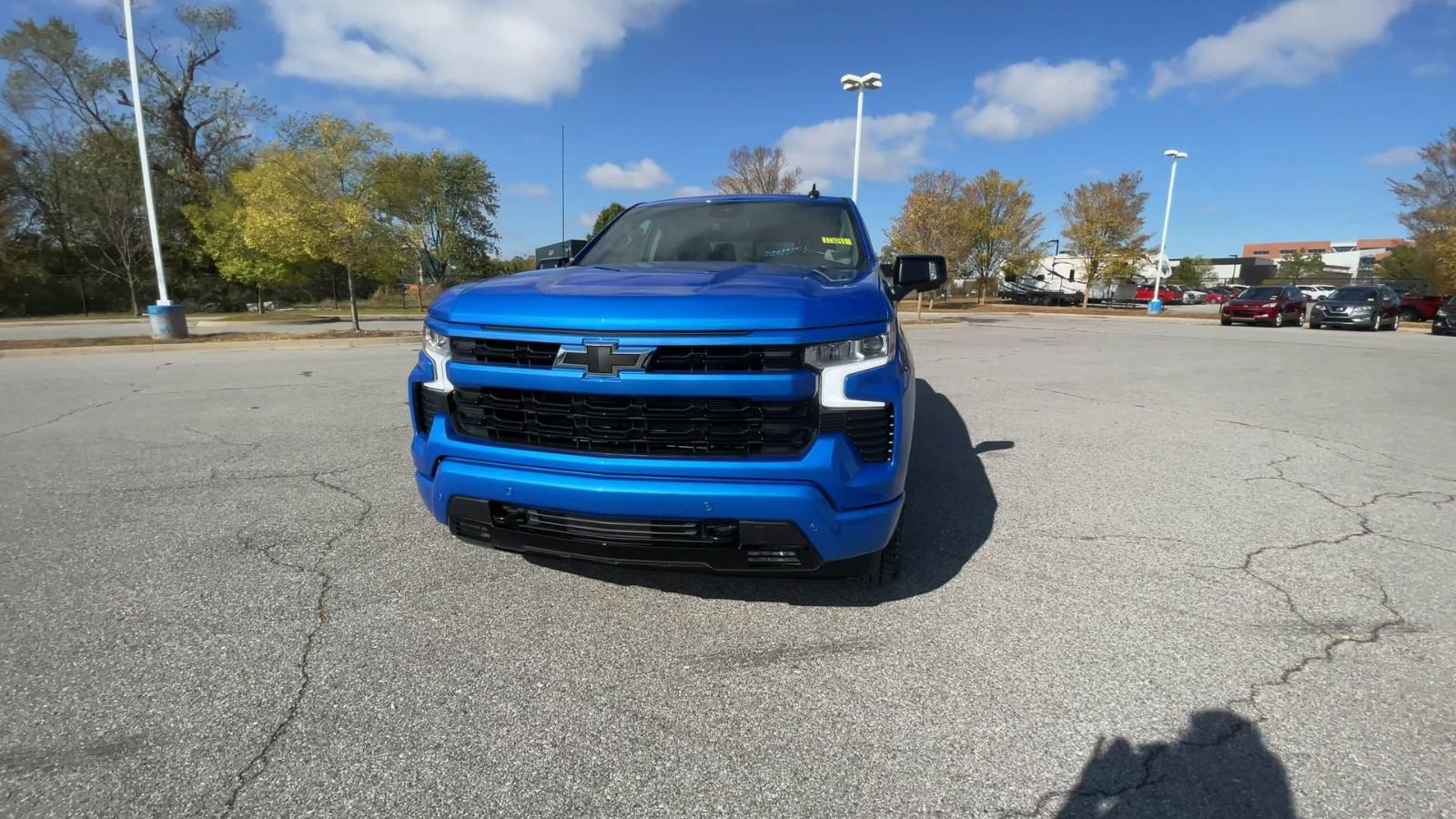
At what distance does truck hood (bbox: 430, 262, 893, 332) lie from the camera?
225cm

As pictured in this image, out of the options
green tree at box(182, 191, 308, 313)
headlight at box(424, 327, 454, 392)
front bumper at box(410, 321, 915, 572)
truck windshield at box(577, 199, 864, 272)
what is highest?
green tree at box(182, 191, 308, 313)

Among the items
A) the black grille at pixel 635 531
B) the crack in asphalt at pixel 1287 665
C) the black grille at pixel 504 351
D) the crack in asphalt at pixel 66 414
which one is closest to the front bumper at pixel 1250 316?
the crack in asphalt at pixel 1287 665

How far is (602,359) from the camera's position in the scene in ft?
7.52

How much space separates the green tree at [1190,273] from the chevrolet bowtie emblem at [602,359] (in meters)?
84.4

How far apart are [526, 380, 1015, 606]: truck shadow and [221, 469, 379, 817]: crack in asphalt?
844mm

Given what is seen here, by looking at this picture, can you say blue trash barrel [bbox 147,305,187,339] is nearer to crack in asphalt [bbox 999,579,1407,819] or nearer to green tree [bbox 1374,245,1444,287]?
crack in asphalt [bbox 999,579,1407,819]

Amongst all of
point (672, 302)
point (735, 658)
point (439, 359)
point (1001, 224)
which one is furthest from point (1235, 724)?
point (1001, 224)

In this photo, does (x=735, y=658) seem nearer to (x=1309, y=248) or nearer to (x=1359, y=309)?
(x=1359, y=309)

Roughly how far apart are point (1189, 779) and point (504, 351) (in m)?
2.47

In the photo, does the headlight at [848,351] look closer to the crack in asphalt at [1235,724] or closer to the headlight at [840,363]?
the headlight at [840,363]

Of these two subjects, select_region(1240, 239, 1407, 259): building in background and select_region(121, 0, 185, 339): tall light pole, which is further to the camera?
select_region(1240, 239, 1407, 259): building in background

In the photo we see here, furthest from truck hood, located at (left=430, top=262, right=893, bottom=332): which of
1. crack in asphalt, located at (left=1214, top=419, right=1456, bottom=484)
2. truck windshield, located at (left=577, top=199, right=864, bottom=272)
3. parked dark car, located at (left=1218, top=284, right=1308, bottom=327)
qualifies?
parked dark car, located at (left=1218, top=284, right=1308, bottom=327)

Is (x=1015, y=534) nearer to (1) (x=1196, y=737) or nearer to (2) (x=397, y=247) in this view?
(1) (x=1196, y=737)

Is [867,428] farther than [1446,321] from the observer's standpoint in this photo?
No
